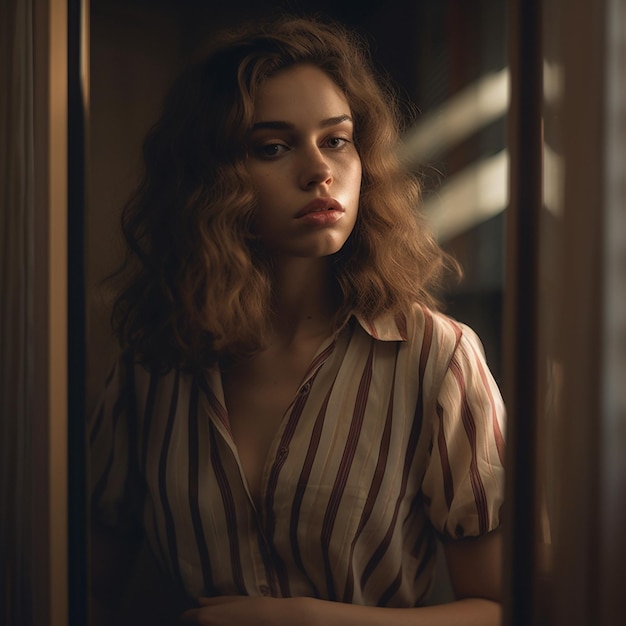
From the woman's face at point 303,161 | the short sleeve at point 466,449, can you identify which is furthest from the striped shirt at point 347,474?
the woman's face at point 303,161

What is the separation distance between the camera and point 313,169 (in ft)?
2.27

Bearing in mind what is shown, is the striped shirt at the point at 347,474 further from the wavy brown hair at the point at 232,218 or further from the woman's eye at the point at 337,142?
the woman's eye at the point at 337,142

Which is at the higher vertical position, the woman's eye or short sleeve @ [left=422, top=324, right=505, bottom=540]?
the woman's eye

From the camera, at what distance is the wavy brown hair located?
703 mm

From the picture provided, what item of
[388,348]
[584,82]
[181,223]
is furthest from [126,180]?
[584,82]

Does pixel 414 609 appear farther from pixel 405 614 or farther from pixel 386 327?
pixel 386 327

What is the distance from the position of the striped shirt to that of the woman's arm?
1 centimetres

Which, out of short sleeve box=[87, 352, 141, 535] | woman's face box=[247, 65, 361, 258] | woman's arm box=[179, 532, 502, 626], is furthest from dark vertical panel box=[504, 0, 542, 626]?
short sleeve box=[87, 352, 141, 535]

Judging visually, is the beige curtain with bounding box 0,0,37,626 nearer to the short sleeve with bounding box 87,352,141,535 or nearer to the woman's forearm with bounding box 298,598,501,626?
the short sleeve with bounding box 87,352,141,535

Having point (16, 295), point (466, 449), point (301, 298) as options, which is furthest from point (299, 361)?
point (16, 295)

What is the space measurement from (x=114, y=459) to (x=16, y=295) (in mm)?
198

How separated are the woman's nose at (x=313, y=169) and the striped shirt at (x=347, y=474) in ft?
0.49

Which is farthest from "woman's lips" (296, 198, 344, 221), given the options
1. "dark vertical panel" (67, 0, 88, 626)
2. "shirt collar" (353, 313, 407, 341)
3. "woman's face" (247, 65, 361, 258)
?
"dark vertical panel" (67, 0, 88, 626)

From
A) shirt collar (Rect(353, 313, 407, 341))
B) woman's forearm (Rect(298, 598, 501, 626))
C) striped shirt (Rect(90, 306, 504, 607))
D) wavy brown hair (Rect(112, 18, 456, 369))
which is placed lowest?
woman's forearm (Rect(298, 598, 501, 626))
